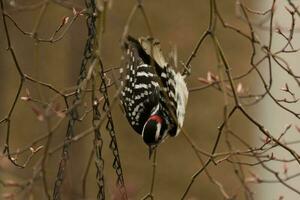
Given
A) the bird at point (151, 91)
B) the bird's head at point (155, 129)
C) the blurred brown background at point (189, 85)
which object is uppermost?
the blurred brown background at point (189, 85)

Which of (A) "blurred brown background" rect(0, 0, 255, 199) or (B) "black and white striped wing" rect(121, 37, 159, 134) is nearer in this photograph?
(B) "black and white striped wing" rect(121, 37, 159, 134)

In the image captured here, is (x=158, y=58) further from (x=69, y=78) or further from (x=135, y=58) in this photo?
(x=69, y=78)

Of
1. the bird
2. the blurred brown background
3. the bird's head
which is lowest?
the bird's head

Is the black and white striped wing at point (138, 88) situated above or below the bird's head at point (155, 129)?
above

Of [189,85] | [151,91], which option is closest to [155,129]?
[151,91]

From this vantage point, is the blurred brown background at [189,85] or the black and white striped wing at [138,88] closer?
the black and white striped wing at [138,88]

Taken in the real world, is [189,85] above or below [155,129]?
above

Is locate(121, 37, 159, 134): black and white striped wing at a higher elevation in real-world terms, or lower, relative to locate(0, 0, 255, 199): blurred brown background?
lower

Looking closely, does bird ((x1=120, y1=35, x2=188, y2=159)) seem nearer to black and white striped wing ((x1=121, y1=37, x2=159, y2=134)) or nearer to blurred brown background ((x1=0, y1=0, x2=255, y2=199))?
black and white striped wing ((x1=121, y1=37, x2=159, y2=134))

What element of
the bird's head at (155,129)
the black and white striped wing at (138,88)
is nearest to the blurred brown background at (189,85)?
the black and white striped wing at (138,88)

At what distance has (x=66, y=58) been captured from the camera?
7746mm

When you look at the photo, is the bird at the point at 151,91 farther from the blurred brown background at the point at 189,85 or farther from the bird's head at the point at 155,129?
the blurred brown background at the point at 189,85

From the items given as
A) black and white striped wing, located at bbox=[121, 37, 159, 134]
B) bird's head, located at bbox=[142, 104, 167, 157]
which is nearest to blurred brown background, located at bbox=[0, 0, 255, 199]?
black and white striped wing, located at bbox=[121, 37, 159, 134]

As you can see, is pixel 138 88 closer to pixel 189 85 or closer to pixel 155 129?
pixel 155 129
